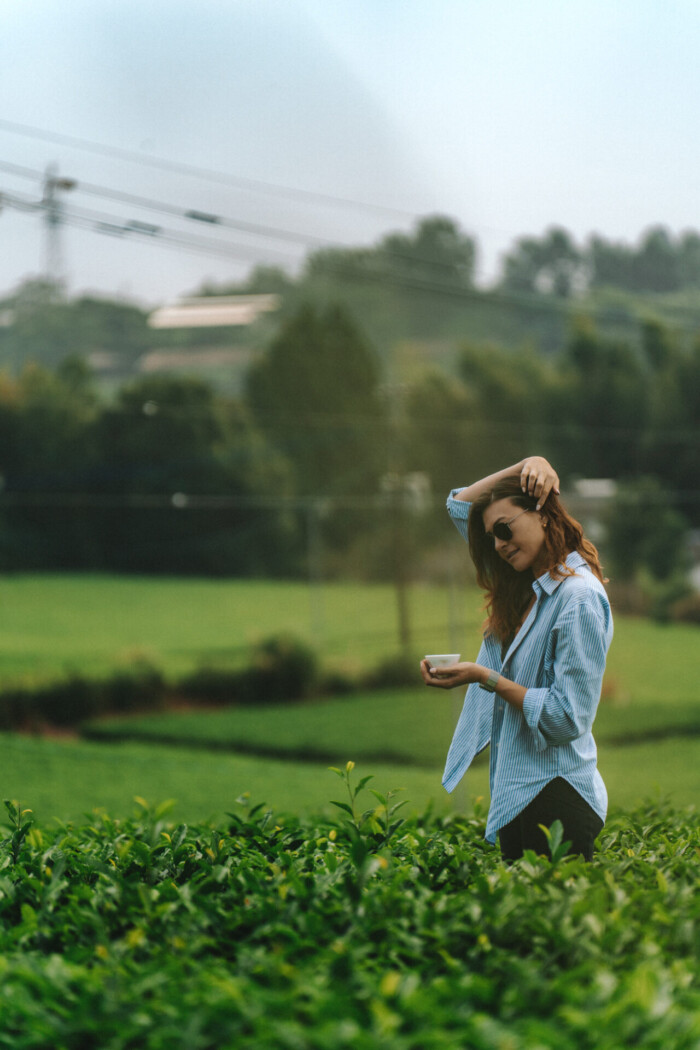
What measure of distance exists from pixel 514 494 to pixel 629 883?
890mm

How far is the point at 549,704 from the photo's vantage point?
7.96 ft

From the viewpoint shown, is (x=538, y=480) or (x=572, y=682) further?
(x=538, y=480)

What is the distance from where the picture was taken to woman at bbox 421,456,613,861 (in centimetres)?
244

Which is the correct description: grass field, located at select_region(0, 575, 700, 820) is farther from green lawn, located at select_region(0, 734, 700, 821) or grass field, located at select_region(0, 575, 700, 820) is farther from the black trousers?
the black trousers

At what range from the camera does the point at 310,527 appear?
1167 cm

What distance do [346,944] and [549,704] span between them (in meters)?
0.69

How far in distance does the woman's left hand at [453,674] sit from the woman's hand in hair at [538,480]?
0.41 meters

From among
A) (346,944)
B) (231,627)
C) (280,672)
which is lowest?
(280,672)

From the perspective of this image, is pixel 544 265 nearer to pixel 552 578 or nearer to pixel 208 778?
pixel 208 778

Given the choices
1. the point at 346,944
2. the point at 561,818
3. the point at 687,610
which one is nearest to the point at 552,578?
the point at 561,818

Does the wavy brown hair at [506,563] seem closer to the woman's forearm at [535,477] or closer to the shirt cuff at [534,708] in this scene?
the woman's forearm at [535,477]

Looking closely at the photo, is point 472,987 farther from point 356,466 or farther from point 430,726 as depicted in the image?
point 356,466

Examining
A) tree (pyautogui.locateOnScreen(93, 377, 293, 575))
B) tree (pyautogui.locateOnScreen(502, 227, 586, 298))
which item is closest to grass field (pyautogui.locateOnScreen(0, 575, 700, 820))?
tree (pyautogui.locateOnScreen(93, 377, 293, 575))

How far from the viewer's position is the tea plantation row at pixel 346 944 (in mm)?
1729
